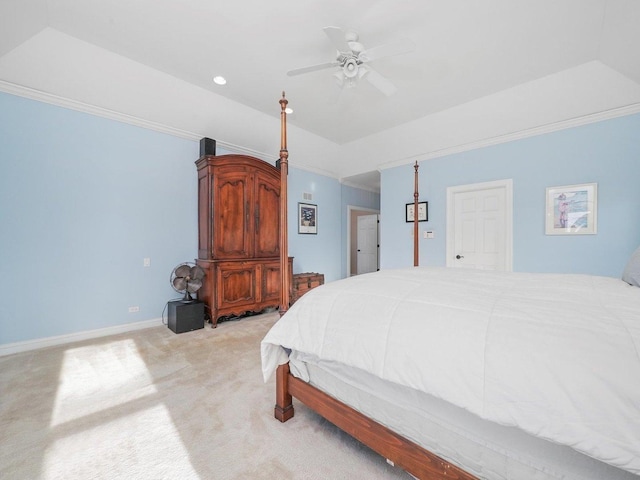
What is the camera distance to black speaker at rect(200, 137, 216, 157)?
12.0 ft

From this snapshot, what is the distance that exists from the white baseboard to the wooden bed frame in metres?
2.61

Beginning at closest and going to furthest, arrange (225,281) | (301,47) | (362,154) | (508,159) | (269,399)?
1. (269,399)
2. (301,47)
3. (225,281)
4. (508,159)
5. (362,154)

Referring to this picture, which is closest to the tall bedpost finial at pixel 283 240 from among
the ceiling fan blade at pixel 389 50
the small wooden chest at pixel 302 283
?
the ceiling fan blade at pixel 389 50

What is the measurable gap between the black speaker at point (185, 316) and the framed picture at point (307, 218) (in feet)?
8.16

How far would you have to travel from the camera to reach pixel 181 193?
3.66m

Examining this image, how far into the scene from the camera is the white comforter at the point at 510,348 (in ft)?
2.21

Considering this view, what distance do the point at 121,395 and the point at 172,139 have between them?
3090mm

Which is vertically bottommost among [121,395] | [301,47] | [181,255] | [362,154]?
[121,395]

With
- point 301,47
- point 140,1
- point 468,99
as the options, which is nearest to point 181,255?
point 140,1

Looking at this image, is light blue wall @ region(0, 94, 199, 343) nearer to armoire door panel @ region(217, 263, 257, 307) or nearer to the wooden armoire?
the wooden armoire

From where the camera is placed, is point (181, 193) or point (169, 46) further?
point (181, 193)

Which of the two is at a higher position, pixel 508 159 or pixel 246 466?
pixel 508 159

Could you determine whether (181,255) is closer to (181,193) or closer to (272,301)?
(181,193)

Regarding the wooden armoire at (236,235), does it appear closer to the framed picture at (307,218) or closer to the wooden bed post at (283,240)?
the framed picture at (307,218)
